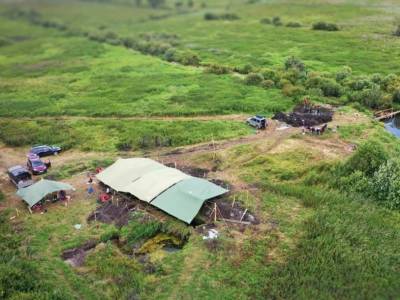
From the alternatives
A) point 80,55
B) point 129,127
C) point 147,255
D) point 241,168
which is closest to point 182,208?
point 147,255

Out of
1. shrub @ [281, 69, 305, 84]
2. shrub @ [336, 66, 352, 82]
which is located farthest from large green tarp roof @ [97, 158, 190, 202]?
shrub @ [336, 66, 352, 82]

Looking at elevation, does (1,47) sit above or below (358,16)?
below

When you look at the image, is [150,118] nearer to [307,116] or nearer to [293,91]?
[293,91]

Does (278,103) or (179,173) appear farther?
(278,103)

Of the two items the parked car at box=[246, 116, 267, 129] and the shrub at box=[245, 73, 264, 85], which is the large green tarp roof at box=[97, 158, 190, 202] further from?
the shrub at box=[245, 73, 264, 85]

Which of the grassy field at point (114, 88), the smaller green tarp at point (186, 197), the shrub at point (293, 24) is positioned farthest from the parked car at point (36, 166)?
the shrub at point (293, 24)

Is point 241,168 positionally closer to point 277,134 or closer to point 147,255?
point 277,134

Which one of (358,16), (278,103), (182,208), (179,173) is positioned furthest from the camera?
(358,16)

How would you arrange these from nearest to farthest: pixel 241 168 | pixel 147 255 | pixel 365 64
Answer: pixel 147 255
pixel 241 168
pixel 365 64
